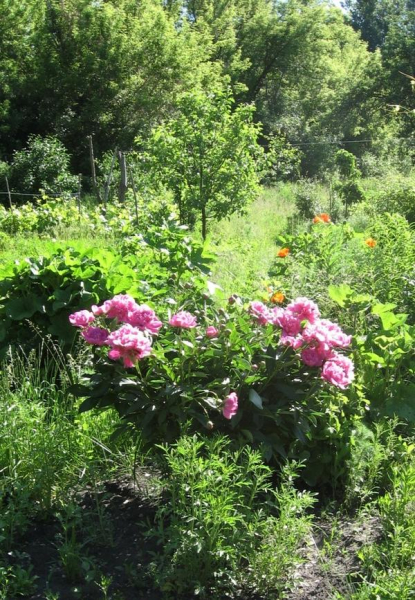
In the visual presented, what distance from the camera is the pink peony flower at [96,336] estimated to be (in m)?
2.61

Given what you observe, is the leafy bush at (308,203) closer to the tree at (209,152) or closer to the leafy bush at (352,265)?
the tree at (209,152)

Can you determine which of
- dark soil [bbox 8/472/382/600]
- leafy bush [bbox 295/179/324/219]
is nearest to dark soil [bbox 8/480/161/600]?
dark soil [bbox 8/472/382/600]

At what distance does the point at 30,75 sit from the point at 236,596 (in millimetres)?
21215

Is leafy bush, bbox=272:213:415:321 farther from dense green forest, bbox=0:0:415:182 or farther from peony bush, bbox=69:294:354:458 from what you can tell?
dense green forest, bbox=0:0:415:182

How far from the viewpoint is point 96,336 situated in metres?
2.63

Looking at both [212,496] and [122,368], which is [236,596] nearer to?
[212,496]

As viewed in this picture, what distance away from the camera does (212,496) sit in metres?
2.29

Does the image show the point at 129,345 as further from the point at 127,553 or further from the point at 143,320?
the point at 127,553

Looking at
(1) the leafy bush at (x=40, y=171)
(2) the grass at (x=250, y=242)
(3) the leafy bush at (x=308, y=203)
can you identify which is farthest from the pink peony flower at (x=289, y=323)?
(1) the leafy bush at (x=40, y=171)

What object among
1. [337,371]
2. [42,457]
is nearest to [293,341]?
[337,371]

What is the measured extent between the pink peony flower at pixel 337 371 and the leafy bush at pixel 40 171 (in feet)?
51.9

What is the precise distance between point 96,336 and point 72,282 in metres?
1.53

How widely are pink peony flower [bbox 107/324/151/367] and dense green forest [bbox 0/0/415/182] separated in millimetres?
13631

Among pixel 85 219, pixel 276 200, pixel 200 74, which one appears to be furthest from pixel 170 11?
pixel 85 219
